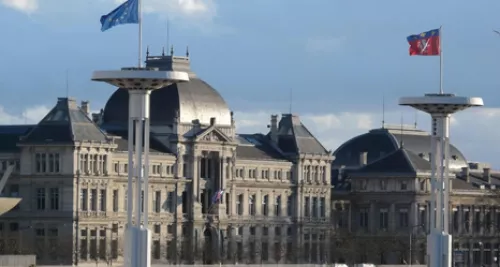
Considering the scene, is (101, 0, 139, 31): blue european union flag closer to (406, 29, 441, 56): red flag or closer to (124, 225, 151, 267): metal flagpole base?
(124, 225, 151, 267): metal flagpole base

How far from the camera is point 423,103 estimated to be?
181 metres

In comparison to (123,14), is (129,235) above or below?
below

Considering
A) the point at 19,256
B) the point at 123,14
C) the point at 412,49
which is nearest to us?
the point at 123,14

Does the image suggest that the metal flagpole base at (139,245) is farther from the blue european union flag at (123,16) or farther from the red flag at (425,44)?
the red flag at (425,44)

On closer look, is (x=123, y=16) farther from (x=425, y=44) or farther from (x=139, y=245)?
(x=425, y=44)

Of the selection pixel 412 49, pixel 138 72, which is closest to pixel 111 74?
pixel 138 72

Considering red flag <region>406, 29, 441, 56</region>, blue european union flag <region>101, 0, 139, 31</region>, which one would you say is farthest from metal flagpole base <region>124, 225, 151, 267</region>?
red flag <region>406, 29, 441, 56</region>

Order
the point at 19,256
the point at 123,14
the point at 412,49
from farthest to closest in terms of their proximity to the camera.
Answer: the point at 19,256
the point at 412,49
the point at 123,14

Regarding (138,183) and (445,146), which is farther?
(445,146)

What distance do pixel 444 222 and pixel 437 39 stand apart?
11642mm

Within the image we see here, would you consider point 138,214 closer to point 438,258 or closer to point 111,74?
point 111,74

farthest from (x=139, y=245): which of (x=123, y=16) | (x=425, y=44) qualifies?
(x=425, y=44)

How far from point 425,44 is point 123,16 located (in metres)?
24.6

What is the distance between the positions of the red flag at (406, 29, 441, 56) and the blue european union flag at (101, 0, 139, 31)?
22.9 metres
